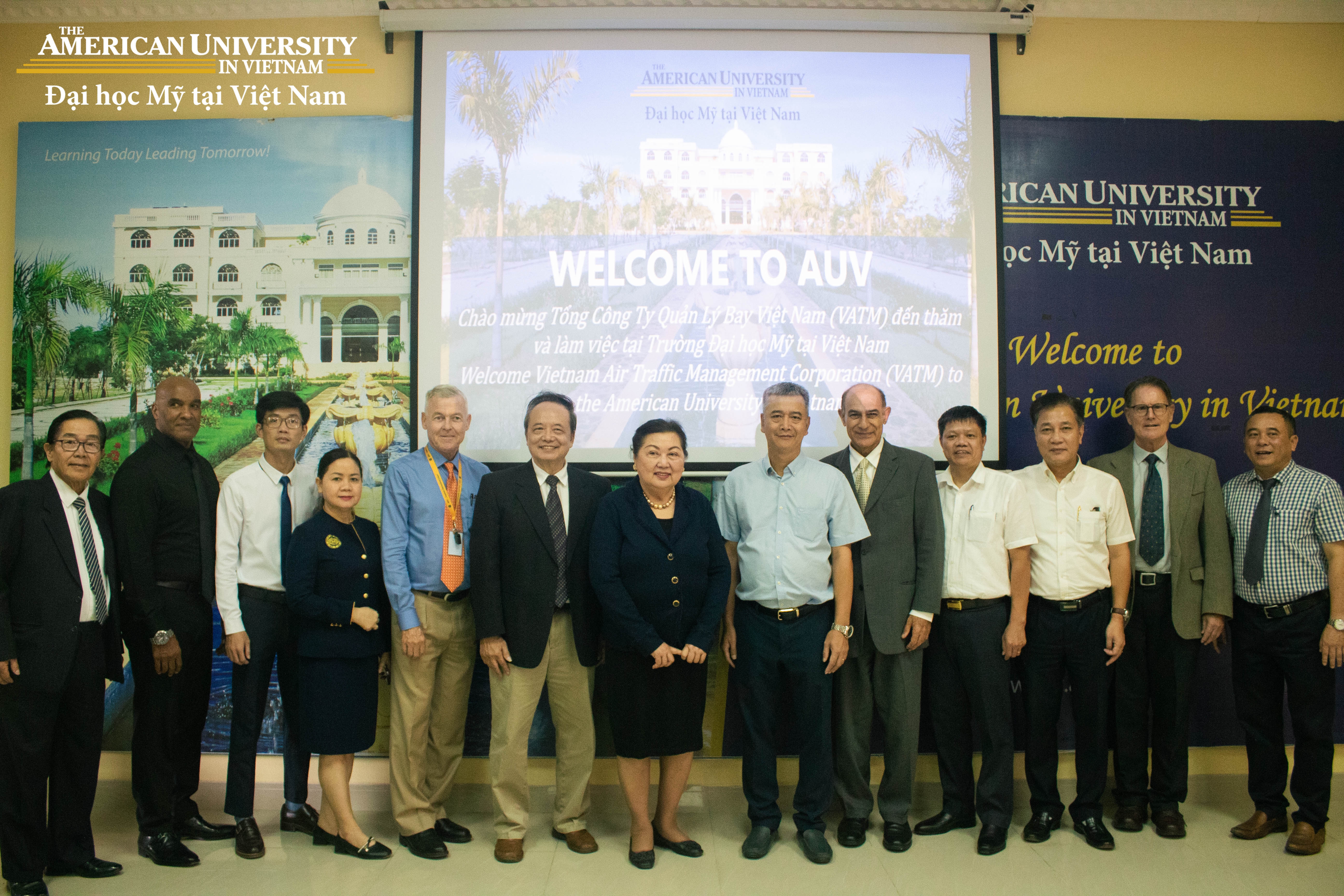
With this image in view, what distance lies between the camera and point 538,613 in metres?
2.95

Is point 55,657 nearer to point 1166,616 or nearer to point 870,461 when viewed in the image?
point 870,461

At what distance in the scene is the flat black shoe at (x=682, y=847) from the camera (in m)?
3.02

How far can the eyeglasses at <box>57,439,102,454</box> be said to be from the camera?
279cm

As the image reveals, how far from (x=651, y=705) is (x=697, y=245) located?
7.11 feet

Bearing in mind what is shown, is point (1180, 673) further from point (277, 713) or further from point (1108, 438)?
point (277, 713)

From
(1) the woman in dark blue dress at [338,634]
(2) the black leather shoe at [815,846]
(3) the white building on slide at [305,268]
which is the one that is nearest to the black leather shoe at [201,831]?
(1) the woman in dark blue dress at [338,634]

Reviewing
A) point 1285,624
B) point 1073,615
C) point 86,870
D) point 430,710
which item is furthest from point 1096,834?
point 86,870

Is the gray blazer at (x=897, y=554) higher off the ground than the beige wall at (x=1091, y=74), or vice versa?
the beige wall at (x=1091, y=74)

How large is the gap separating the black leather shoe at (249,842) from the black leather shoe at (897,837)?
2.46 m

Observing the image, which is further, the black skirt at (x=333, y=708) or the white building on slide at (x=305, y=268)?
the white building on slide at (x=305, y=268)

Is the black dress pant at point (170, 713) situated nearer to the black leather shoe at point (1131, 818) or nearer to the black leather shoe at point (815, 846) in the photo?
the black leather shoe at point (815, 846)

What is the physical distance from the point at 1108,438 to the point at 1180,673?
1.15 m

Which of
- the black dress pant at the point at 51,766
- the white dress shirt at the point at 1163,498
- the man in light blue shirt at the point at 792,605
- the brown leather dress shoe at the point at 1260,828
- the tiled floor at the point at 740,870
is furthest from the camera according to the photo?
the white dress shirt at the point at 1163,498

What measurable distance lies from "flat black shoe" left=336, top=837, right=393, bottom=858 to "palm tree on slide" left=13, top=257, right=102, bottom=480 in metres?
2.50
